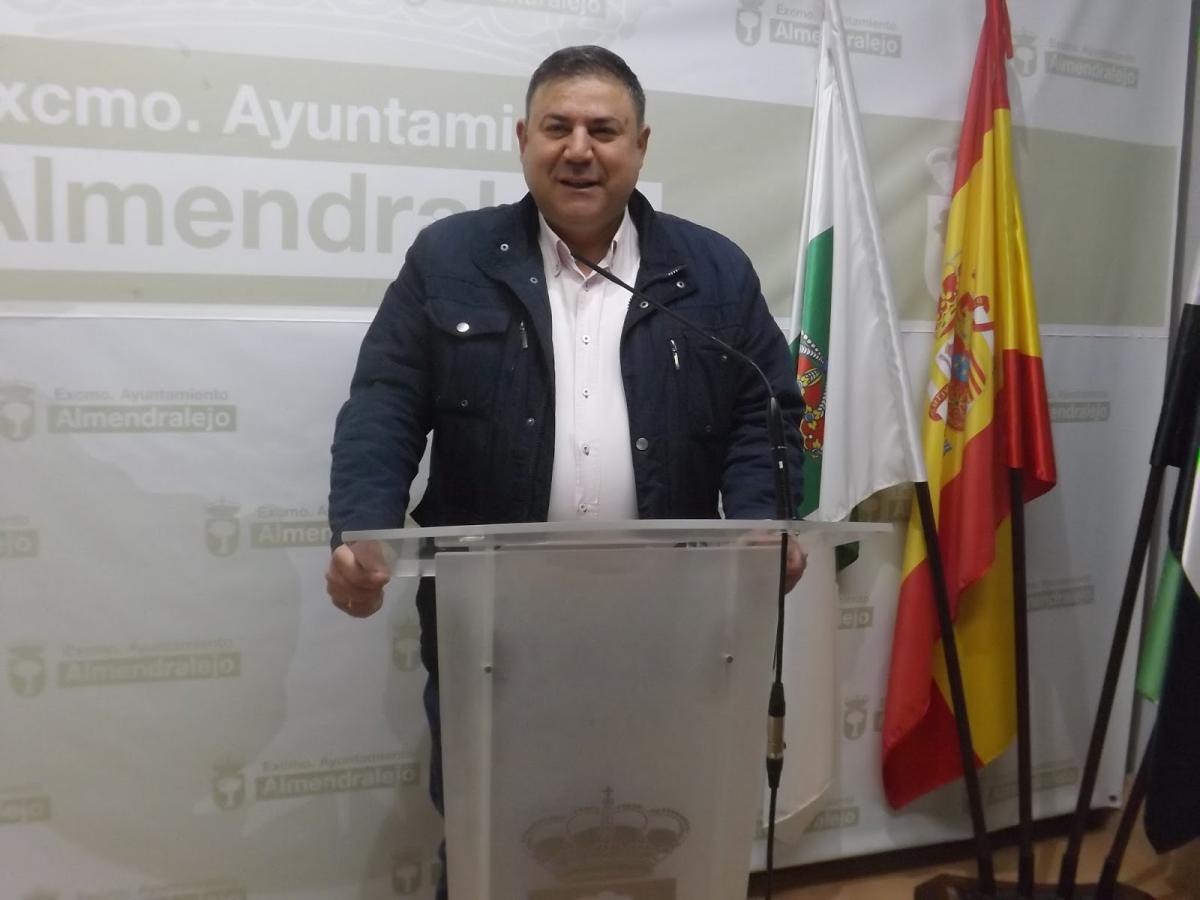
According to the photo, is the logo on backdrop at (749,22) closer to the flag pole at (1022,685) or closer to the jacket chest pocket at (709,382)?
the jacket chest pocket at (709,382)

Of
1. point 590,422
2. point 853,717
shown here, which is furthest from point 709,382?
point 853,717

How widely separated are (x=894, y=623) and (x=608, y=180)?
126 centimetres

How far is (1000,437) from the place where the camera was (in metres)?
2.06

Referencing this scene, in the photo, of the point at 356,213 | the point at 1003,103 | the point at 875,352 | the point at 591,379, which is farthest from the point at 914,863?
the point at 356,213

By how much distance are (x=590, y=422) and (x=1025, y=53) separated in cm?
148

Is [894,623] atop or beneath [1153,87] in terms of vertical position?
beneath

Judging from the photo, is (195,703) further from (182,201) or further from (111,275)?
(182,201)

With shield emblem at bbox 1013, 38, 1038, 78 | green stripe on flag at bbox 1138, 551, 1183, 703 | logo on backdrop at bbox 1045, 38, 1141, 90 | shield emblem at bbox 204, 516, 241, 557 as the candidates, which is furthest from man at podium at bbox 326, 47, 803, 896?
logo on backdrop at bbox 1045, 38, 1141, 90

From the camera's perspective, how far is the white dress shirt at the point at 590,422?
1374mm

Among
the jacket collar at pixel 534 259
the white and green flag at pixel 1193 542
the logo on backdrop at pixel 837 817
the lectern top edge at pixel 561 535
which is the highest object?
the jacket collar at pixel 534 259

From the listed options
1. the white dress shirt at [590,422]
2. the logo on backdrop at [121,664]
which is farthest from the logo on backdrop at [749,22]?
the logo on backdrop at [121,664]

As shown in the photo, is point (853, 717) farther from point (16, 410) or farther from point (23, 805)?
point (16, 410)

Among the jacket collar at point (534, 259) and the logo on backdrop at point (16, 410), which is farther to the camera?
the logo on backdrop at point (16, 410)

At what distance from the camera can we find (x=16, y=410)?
1606mm
